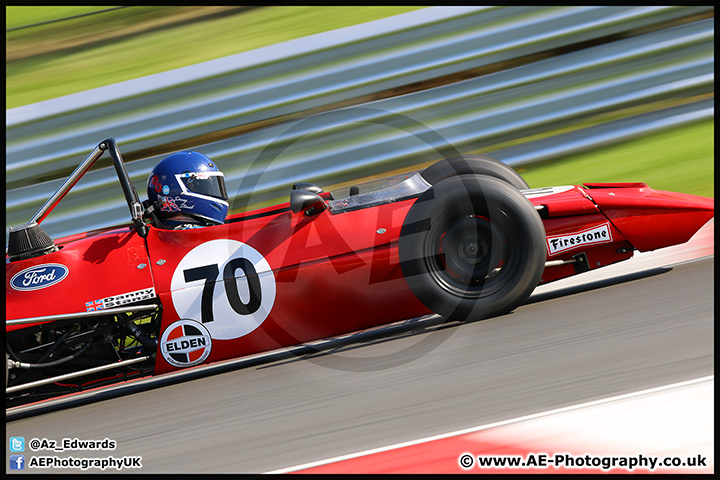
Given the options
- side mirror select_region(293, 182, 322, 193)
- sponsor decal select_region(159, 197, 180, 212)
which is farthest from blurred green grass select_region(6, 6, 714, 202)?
sponsor decal select_region(159, 197, 180, 212)

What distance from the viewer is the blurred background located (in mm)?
6574

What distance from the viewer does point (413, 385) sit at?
10.3 feet

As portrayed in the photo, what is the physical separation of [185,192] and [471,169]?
5.89 ft

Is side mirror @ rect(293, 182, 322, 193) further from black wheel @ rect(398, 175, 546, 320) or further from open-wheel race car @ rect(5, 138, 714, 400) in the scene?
black wheel @ rect(398, 175, 546, 320)

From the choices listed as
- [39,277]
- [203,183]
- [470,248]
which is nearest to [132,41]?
[203,183]

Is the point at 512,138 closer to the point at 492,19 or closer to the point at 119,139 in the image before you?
the point at 492,19

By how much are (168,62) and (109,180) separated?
1.92 meters

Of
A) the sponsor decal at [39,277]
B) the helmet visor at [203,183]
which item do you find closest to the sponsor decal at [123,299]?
the sponsor decal at [39,277]

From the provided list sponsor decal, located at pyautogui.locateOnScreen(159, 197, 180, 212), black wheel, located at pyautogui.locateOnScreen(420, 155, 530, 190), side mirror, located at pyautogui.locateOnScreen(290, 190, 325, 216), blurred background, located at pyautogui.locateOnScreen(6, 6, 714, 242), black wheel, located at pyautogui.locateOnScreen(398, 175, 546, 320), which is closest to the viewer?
black wheel, located at pyautogui.locateOnScreen(398, 175, 546, 320)

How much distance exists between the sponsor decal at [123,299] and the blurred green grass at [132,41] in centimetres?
443

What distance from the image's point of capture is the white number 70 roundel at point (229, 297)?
3.72m

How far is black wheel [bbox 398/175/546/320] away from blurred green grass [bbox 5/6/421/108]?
4.47 m

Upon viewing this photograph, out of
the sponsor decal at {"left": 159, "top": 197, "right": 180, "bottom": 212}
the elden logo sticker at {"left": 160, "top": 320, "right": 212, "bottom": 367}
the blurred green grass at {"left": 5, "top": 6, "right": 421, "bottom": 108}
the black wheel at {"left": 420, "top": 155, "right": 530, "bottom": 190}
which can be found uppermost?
the blurred green grass at {"left": 5, "top": 6, "right": 421, "bottom": 108}
